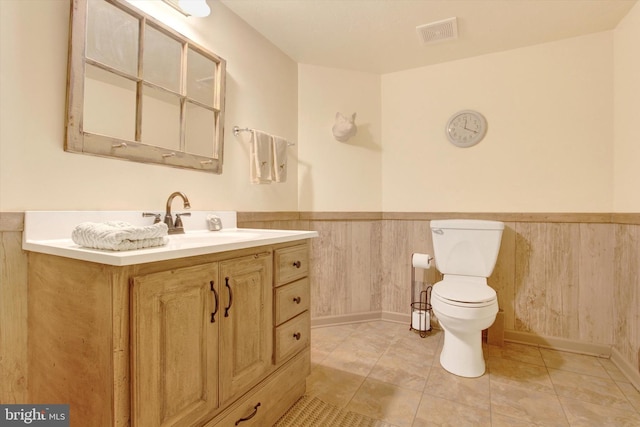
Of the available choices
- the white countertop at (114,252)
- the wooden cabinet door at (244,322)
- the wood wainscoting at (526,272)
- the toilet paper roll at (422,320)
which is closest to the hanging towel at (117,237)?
the white countertop at (114,252)

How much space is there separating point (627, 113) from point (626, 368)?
4.90 feet

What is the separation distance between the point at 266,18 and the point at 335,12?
445 mm

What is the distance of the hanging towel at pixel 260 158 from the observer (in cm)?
198

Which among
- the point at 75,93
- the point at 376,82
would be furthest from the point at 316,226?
the point at 75,93

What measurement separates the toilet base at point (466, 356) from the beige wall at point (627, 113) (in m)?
1.16

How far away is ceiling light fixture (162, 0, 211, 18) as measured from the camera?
153 cm

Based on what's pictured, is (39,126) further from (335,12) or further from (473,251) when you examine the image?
(473,251)

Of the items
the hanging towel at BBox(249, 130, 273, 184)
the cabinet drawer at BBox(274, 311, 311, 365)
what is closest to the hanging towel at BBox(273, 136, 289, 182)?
the hanging towel at BBox(249, 130, 273, 184)

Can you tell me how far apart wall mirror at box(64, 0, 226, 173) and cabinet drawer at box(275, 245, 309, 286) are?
2.31 feet

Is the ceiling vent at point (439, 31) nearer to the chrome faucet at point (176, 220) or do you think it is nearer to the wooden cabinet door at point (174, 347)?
the chrome faucet at point (176, 220)

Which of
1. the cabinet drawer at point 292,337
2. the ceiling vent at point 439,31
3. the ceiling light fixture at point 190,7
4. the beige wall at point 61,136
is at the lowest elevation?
the cabinet drawer at point 292,337

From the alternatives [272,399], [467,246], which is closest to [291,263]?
[272,399]

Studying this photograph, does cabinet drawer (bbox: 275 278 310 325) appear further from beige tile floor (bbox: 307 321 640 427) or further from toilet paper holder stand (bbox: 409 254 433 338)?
toilet paper holder stand (bbox: 409 254 433 338)

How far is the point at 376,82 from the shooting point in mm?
2705
